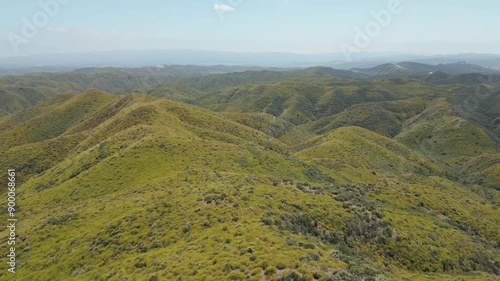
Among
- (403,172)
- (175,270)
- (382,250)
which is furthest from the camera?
(403,172)

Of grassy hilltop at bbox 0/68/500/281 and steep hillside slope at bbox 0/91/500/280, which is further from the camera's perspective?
grassy hilltop at bbox 0/68/500/281

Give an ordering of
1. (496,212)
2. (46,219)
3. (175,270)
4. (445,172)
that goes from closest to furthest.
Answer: (175,270) → (46,219) → (496,212) → (445,172)

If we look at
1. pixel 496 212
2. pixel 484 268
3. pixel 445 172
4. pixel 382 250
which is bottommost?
pixel 445 172

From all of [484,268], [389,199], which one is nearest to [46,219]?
[389,199]

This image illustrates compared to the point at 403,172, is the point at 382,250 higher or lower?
higher

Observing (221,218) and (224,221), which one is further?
(221,218)

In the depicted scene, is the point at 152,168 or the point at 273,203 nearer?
the point at 273,203

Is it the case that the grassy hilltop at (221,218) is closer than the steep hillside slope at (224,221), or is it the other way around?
the steep hillside slope at (224,221)

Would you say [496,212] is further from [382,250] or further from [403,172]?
[382,250]

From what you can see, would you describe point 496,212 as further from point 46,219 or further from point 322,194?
point 46,219
